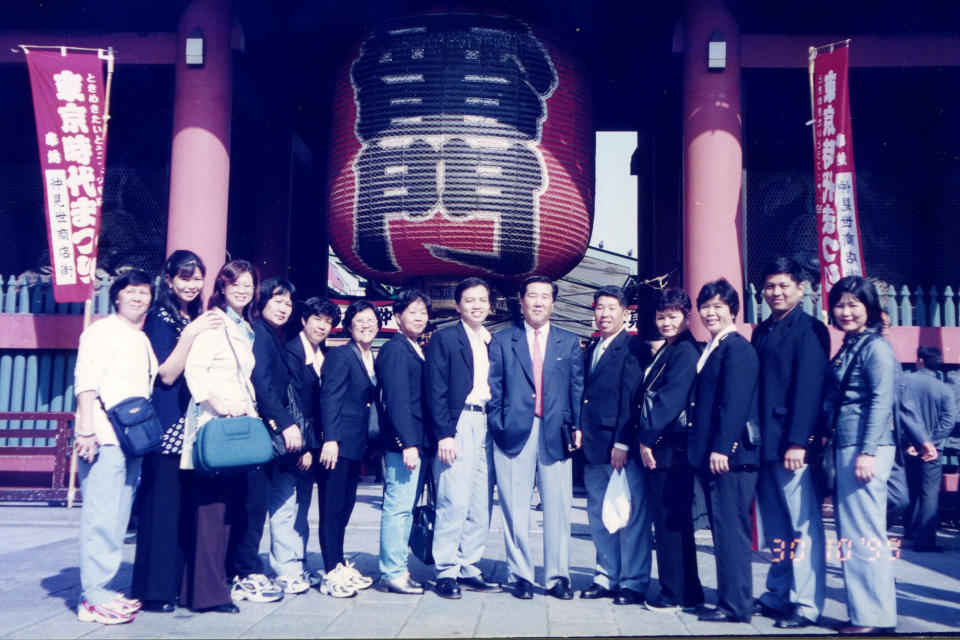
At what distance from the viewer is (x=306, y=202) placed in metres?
11.8

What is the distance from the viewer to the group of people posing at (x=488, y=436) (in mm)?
3717

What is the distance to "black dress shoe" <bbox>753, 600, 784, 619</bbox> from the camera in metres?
3.86

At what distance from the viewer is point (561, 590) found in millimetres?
4215

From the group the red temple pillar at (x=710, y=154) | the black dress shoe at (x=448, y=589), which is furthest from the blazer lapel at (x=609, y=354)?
the red temple pillar at (x=710, y=154)

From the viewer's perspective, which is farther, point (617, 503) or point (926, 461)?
point (926, 461)

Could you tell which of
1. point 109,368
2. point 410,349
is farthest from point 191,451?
point 410,349

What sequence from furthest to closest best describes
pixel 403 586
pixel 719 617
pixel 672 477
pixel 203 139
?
pixel 203 139, pixel 403 586, pixel 672 477, pixel 719 617

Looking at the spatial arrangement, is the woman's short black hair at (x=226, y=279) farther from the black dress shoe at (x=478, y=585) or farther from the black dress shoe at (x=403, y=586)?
the black dress shoe at (x=478, y=585)

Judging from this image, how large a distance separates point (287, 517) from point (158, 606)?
0.77 metres

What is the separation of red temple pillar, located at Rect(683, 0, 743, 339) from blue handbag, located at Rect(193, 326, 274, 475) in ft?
15.8

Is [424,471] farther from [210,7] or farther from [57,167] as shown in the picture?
[210,7]

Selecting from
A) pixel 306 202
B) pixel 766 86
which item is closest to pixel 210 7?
pixel 306 202

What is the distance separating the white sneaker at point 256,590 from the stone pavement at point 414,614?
0.24 ft

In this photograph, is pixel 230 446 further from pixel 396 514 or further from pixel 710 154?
pixel 710 154
